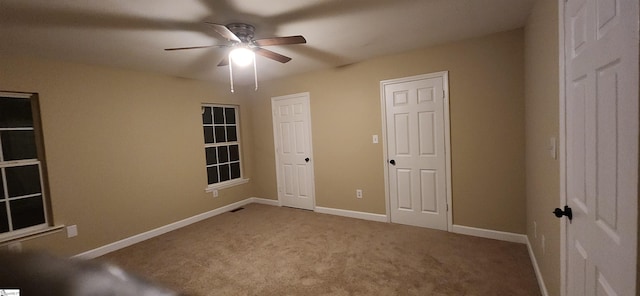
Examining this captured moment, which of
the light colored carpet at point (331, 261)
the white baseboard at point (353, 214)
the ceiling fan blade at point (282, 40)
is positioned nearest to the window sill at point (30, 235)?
the light colored carpet at point (331, 261)

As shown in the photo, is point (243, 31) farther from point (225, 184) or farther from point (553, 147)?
point (225, 184)

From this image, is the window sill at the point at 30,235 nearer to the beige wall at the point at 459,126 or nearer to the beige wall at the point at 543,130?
the beige wall at the point at 459,126

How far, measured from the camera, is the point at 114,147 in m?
3.26

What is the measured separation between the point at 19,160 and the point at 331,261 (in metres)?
3.36

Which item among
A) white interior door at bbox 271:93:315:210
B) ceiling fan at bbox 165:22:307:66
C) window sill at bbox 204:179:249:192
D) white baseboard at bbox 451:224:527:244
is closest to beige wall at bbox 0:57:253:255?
window sill at bbox 204:179:249:192

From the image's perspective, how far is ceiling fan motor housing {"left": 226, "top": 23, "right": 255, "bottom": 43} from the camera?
221 centimetres

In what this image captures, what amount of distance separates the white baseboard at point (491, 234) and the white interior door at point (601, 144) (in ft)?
5.44

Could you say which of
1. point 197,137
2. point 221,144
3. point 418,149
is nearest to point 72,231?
point 197,137

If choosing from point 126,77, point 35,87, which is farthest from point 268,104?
point 35,87

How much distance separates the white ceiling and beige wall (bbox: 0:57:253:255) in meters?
0.29

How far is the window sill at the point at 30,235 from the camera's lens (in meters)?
2.53

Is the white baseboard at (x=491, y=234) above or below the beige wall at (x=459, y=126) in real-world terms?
below

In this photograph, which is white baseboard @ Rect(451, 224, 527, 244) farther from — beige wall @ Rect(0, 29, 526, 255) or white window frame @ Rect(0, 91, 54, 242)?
white window frame @ Rect(0, 91, 54, 242)

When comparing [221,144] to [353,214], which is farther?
[221,144]
